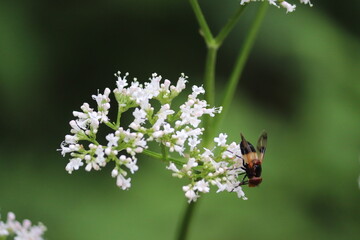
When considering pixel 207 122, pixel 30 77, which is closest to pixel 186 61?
pixel 30 77

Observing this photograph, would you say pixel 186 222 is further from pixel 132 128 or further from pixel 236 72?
pixel 236 72

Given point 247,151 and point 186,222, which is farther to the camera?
point 186,222

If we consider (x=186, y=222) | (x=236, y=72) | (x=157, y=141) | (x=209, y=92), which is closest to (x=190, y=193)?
(x=157, y=141)

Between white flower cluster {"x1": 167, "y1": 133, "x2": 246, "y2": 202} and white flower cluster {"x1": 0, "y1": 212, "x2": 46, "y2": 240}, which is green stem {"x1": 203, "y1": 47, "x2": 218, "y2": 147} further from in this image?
white flower cluster {"x1": 0, "y1": 212, "x2": 46, "y2": 240}

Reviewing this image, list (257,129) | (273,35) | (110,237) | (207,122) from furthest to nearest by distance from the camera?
(273,35) → (257,129) → (110,237) → (207,122)

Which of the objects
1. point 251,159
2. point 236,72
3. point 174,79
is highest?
point 174,79

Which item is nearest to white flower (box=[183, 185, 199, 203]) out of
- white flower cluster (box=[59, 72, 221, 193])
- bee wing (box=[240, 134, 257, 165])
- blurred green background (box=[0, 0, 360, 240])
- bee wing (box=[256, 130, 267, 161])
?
white flower cluster (box=[59, 72, 221, 193])

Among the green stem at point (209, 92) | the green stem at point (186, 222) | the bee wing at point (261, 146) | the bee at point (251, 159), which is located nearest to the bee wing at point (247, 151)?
the bee at point (251, 159)

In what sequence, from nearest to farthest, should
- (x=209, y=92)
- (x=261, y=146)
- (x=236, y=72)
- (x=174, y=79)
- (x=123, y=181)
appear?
(x=123, y=181) → (x=261, y=146) → (x=209, y=92) → (x=236, y=72) → (x=174, y=79)

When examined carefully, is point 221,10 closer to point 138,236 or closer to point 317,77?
point 317,77
